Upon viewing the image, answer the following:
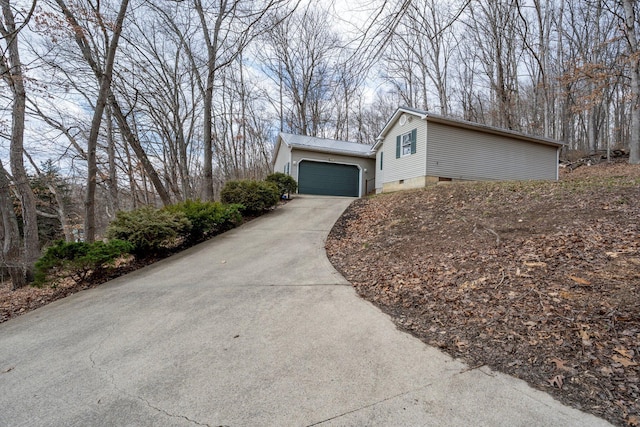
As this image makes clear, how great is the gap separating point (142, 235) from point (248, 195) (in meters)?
4.03

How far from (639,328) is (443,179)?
938 centimetres

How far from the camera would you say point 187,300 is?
362 centimetres

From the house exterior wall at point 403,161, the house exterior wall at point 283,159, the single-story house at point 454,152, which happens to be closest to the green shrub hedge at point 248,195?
the house exterior wall at point 283,159

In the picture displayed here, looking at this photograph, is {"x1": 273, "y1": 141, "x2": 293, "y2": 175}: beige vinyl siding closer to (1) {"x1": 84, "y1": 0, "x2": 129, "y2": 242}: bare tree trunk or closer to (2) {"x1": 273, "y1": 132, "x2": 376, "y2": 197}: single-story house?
(2) {"x1": 273, "y1": 132, "x2": 376, "y2": 197}: single-story house

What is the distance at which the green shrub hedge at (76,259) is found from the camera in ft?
13.7

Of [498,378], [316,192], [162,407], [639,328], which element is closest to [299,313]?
[162,407]

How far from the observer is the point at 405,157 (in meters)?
11.7

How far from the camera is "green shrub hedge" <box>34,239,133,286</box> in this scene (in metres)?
4.19

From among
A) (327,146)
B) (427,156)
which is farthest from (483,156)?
(327,146)

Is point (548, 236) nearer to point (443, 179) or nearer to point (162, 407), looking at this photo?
point (162, 407)

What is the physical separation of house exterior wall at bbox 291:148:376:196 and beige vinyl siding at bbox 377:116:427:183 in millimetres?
2082

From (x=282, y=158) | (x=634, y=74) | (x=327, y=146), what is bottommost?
(x=282, y=158)

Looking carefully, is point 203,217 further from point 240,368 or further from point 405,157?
point 405,157

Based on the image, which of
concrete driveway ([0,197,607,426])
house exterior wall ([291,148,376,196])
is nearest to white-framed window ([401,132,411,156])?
house exterior wall ([291,148,376,196])
